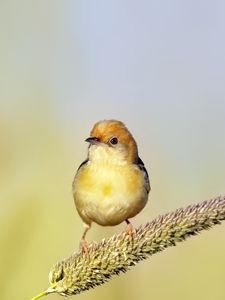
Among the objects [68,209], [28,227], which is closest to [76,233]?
[68,209]

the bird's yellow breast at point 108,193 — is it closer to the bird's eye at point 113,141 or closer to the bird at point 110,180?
the bird at point 110,180

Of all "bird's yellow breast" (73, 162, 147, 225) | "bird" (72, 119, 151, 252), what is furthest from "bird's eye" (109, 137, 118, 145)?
"bird's yellow breast" (73, 162, 147, 225)

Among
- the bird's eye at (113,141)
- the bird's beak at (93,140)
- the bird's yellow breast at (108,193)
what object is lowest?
the bird's yellow breast at (108,193)

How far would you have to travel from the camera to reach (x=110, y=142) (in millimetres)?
4062

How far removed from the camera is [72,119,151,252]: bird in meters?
3.89

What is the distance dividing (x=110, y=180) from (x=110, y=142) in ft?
0.67

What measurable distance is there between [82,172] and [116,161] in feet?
0.57

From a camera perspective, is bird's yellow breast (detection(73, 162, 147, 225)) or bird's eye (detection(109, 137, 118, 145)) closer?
bird's yellow breast (detection(73, 162, 147, 225))

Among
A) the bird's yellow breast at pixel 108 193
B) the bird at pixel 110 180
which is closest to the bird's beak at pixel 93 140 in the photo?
the bird at pixel 110 180

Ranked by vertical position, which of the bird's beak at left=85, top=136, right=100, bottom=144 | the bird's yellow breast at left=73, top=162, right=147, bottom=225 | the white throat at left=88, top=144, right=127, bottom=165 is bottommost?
the bird's yellow breast at left=73, top=162, right=147, bottom=225

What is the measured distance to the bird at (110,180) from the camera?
3889mm

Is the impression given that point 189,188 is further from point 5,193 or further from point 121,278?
point 5,193

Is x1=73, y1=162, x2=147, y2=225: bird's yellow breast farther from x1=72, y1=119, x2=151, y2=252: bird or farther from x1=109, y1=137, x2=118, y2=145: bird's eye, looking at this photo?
x1=109, y1=137, x2=118, y2=145: bird's eye

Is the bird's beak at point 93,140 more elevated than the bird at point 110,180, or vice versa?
the bird's beak at point 93,140
